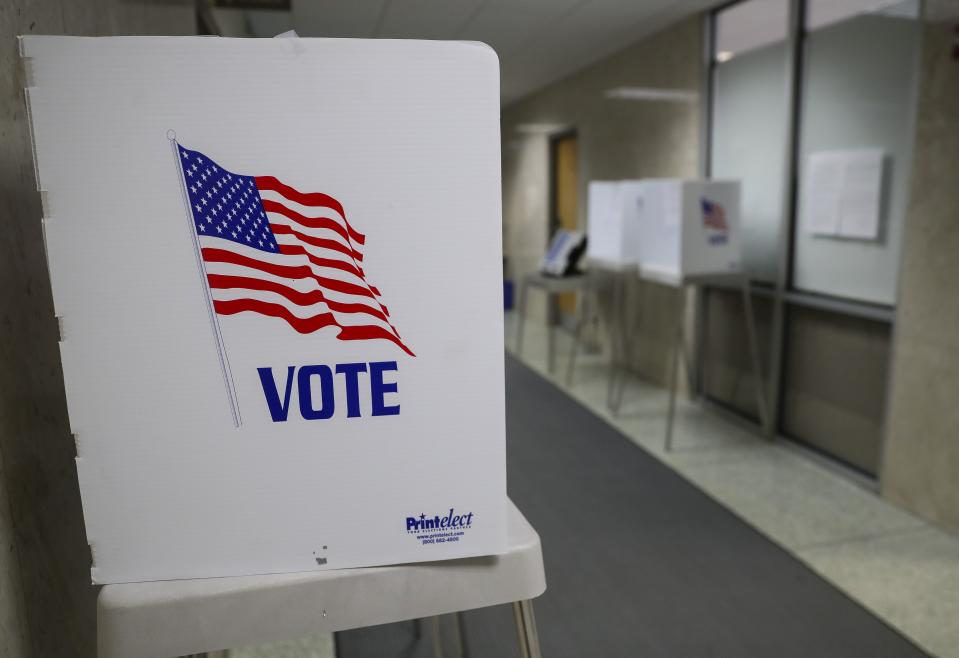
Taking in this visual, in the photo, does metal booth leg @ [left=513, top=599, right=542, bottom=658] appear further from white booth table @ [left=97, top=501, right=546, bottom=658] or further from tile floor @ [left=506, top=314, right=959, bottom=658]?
tile floor @ [left=506, top=314, right=959, bottom=658]

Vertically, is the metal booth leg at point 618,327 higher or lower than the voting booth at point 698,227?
lower

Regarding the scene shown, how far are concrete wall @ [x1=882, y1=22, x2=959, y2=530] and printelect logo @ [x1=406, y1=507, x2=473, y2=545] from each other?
2269 millimetres

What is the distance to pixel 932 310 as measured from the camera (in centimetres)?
235

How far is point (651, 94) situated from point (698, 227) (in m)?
1.46

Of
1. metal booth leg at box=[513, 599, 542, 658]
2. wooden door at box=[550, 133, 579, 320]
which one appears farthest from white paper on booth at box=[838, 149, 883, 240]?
wooden door at box=[550, 133, 579, 320]

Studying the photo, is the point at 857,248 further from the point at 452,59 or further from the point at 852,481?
the point at 452,59

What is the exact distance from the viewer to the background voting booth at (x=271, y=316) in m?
0.56

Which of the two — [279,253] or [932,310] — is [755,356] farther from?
[279,253]

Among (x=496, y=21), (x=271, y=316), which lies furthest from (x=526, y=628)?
(x=496, y=21)

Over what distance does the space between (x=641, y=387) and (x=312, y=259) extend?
3905 mm

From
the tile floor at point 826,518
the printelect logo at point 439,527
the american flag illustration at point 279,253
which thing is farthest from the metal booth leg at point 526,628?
the tile floor at point 826,518

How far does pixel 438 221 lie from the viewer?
60 cm

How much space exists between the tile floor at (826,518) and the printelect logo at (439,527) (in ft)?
5.18

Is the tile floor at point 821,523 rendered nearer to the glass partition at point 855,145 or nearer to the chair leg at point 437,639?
the chair leg at point 437,639
